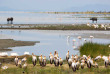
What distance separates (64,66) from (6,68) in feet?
11.2

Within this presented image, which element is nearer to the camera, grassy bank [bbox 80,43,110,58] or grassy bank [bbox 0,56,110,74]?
grassy bank [bbox 0,56,110,74]

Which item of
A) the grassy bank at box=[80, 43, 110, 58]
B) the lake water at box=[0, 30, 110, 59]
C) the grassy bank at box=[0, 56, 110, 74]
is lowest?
the lake water at box=[0, 30, 110, 59]

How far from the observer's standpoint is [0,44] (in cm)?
3284

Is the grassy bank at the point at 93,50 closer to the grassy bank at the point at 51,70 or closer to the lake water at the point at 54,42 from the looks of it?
the lake water at the point at 54,42

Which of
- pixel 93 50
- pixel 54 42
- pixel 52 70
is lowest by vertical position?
pixel 54 42

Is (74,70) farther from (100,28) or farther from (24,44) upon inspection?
(100,28)

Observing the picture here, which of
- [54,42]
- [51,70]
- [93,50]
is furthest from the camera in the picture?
[54,42]

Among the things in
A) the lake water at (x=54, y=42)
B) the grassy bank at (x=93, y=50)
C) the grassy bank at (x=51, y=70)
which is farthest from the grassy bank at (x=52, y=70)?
the lake water at (x=54, y=42)

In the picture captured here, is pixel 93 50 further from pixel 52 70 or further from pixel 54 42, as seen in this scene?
pixel 54 42

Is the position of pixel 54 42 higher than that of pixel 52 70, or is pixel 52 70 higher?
pixel 52 70

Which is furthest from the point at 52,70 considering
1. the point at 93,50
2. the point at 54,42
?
the point at 54,42

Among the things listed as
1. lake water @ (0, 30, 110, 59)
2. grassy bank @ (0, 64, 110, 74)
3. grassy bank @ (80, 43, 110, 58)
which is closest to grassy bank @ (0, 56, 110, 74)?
grassy bank @ (0, 64, 110, 74)

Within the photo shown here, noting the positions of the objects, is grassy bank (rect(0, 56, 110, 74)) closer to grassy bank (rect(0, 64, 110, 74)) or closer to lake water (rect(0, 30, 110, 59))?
grassy bank (rect(0, 64, 110, 74))

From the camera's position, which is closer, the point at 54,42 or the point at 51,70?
the point at 51,70
